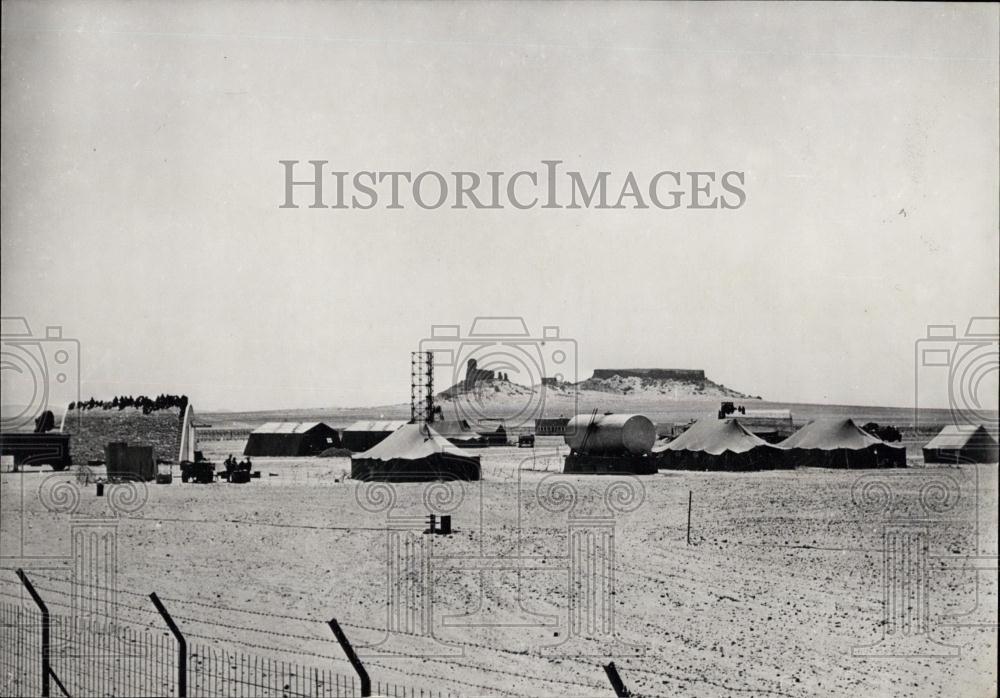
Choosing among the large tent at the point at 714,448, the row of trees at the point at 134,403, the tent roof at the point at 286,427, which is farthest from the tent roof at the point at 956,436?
the row of trees at the point at 134,403

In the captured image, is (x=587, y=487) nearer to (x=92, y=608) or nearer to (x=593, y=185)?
Answer: (x=593, y=185)

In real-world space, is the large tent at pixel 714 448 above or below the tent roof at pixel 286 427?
below

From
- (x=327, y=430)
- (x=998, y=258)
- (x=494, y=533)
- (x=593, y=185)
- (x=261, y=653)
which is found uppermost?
(x=593, y=185)

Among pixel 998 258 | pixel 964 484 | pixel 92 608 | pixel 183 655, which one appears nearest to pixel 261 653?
pixel 183 655

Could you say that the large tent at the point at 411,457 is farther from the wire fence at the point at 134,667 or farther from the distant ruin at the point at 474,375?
the wire fence at the point at 134,667

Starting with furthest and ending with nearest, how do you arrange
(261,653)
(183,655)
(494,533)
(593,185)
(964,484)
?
(964,484) < (494,533) < (593,185) < (261,653) < (183,655)

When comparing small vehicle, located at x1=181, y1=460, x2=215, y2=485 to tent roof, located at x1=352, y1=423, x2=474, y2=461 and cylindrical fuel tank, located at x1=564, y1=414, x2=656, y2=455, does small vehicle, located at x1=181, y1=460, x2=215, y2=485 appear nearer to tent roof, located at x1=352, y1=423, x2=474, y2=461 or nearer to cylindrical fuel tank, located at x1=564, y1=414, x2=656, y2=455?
tent roof, located at x1=352, y1=423, x2=474, y2=461
